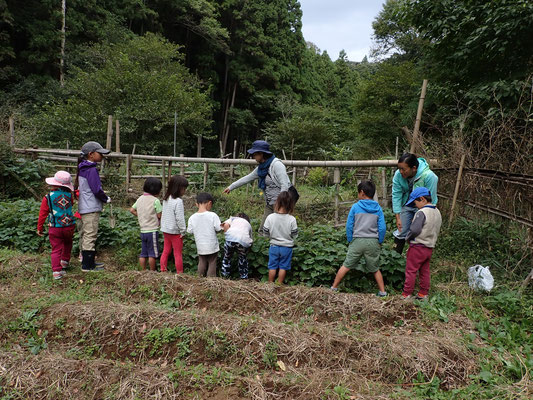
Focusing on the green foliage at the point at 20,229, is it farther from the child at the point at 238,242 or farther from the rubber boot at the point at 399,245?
the rubber boot at the point at 399,245

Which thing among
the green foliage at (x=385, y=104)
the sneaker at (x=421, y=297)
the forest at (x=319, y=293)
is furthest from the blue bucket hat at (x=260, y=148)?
the green foliage at (x=385, y=104)

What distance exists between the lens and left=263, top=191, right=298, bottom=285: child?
13.2ft

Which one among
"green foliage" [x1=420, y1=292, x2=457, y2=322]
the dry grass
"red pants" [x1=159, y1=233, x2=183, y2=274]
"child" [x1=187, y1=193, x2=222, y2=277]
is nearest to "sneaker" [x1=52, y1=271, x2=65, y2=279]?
the dry grass

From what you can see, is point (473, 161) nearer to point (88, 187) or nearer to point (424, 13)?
point (424, 13)

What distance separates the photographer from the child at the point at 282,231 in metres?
4.02

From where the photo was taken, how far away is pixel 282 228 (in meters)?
4.02

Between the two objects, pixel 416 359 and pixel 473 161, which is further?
pixel 473 161

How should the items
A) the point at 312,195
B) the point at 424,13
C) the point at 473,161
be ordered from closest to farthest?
the point at 473,161, the point at 424,13, the point at 312,195

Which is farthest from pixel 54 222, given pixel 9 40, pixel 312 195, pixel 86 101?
pixel 9 40

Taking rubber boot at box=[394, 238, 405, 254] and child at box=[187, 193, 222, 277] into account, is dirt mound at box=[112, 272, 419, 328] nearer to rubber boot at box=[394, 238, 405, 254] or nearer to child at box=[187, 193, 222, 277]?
child at box=[187, 193, 222, 277]

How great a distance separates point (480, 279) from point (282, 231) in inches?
95.2

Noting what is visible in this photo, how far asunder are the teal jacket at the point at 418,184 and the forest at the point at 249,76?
1393mm

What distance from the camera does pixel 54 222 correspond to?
4344 millimetres

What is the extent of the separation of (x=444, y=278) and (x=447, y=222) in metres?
1.56
